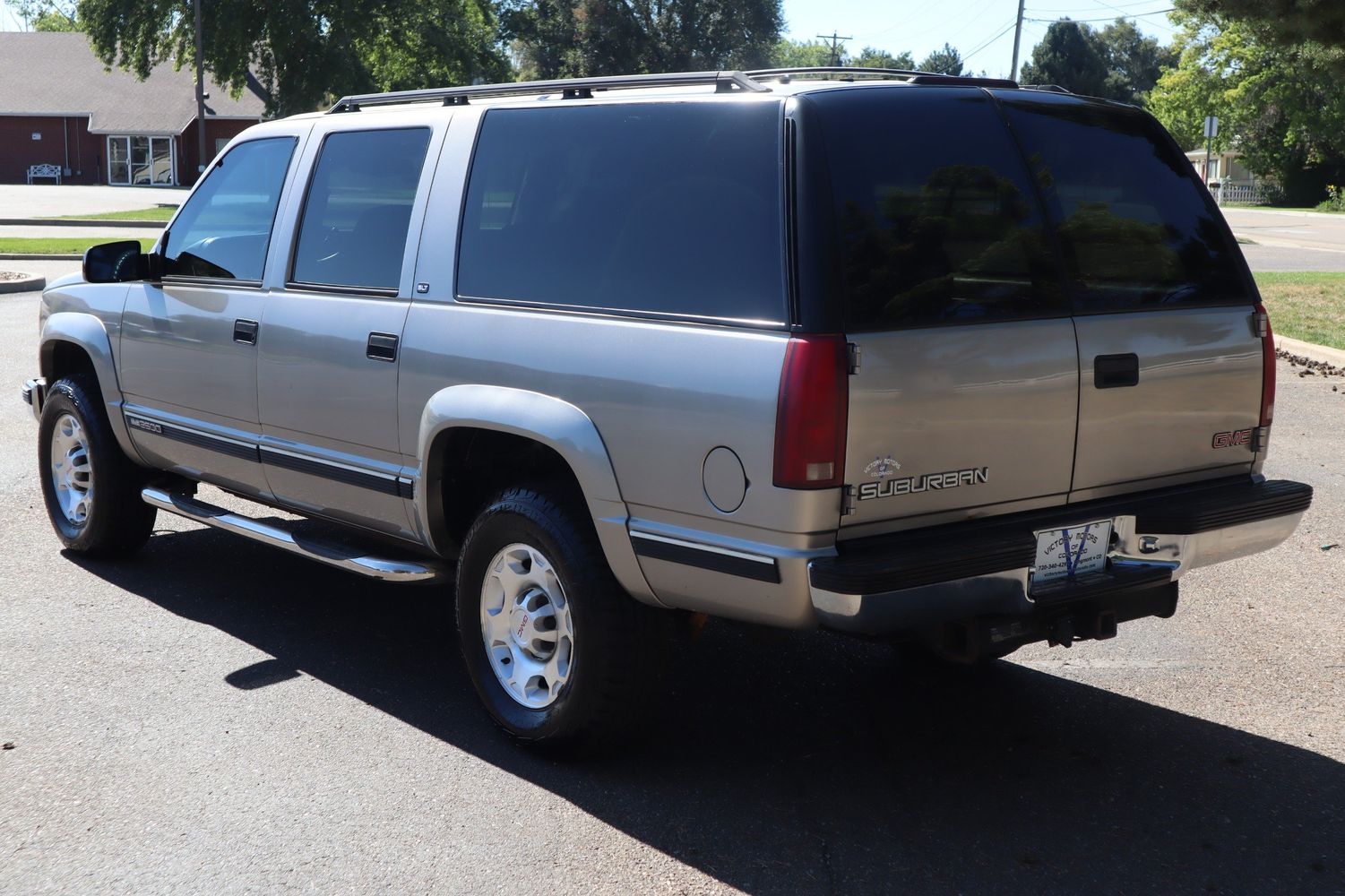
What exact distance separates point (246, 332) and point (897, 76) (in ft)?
8.90

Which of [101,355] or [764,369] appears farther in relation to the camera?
[101,355]

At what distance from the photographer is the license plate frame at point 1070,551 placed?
3957mm

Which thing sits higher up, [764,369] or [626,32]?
[626,32]

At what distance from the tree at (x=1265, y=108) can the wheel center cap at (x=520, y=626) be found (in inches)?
2276

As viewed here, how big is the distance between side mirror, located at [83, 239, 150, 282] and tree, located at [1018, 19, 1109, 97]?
300ft

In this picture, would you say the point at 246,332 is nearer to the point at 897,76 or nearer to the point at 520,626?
the point at 520,626

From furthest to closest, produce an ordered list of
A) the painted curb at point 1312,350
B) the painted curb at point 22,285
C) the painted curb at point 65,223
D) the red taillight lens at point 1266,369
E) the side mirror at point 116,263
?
the painted curb at point 65,223
the painted curb at point 22,285
the painted curb at point 1312,350
the side mirror at point 116,263
the red taillight lens at point 1266,369

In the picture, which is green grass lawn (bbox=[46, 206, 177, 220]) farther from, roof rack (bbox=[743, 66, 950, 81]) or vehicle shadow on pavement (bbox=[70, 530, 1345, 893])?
roof rack (bbox=[743, 66, 950, 81])

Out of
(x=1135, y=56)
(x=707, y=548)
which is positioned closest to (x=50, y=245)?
(x=707, y=548)

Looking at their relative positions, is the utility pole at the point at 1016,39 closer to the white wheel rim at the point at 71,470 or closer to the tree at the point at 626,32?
the tree at the point at 626,32

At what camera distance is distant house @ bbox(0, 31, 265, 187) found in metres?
63.7

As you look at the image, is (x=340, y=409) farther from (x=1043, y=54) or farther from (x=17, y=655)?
(x=1043, y=54)

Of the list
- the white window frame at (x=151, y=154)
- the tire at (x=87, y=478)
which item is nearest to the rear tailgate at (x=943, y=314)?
the tire at (x=87, y=478)

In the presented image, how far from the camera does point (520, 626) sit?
4.41 meters
